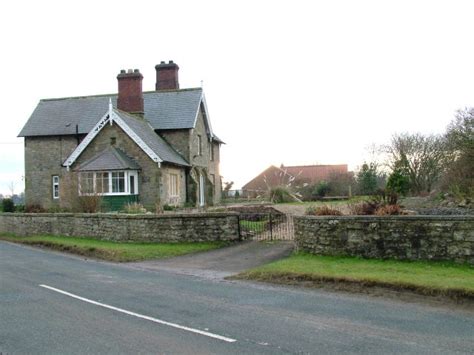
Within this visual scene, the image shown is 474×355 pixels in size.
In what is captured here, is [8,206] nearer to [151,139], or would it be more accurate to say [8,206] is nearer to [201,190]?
[151,139]

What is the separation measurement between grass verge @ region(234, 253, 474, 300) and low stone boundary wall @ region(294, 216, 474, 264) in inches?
10.2

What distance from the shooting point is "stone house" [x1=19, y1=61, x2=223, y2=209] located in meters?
31.1

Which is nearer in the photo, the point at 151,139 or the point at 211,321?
the point at 211,321

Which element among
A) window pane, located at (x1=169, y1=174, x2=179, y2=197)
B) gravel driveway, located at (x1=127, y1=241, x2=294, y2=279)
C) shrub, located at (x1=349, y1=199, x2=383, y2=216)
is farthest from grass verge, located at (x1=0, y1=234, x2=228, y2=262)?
window pane, located at (x1=169, y1=174, x2=179, y2=197)

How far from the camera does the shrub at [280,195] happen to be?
41.7 m

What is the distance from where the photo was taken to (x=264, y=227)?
2166cm

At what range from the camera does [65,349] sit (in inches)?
264

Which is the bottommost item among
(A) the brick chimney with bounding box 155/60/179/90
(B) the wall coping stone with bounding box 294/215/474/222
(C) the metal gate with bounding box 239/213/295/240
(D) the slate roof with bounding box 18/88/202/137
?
(C) the metal gate with bounding box 239/213/295/240

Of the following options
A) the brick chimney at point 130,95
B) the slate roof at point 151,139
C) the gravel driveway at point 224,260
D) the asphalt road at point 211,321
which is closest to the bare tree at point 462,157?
the gravel driveway at point 224,260

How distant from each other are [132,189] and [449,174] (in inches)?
713

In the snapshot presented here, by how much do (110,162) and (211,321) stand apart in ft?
77.5

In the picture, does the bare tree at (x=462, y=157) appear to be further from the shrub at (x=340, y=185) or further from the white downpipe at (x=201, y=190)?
the shrub at (x=340, y=185)

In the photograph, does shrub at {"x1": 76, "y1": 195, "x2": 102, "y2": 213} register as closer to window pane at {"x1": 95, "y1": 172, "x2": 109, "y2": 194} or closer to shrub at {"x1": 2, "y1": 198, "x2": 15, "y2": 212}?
window pane at {"x1": 95, "y1": 172, "x2": 109, "y2": 194}

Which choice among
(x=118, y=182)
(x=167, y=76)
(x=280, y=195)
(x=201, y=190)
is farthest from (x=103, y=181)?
(x=280, y=195)
